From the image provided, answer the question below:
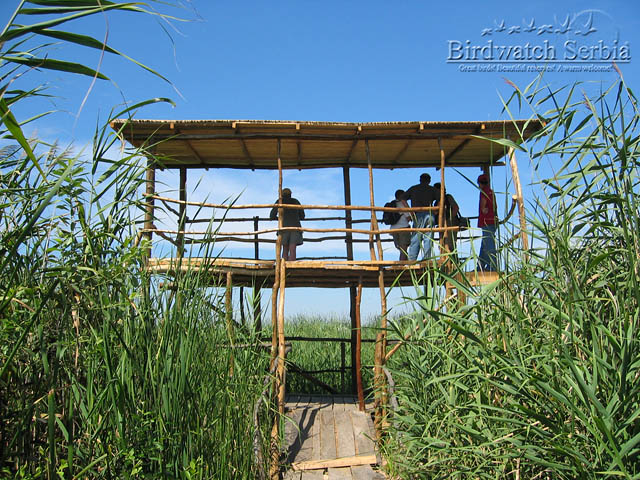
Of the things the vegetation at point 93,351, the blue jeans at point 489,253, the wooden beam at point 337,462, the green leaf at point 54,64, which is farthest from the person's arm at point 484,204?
the green leaf at point 54,64

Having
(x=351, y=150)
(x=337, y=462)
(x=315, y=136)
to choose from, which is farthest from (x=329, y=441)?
(x=351, y=150)

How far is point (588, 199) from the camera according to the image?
3.11m

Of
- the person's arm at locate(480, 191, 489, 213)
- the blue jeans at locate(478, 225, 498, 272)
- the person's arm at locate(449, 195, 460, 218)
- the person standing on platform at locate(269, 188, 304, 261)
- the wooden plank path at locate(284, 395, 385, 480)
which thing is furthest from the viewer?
the person's arm at locate(449, 195, 460, 218)

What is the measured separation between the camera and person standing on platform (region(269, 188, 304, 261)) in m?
9.08

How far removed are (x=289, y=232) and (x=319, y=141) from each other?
1708mm

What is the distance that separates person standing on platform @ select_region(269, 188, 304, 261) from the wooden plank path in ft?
8.47

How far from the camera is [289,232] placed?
29.9 feet

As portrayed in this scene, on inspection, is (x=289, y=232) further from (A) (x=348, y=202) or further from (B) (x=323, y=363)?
(B) (x=323, y=363)

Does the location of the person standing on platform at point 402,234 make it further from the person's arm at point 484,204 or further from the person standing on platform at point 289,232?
the person standing on platform at point 289,232

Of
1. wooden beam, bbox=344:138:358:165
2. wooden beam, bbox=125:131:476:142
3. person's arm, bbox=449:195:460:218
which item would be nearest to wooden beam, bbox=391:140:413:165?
wooden beam, bbox=125:131:476:142

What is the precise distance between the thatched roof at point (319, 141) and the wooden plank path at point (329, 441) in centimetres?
451

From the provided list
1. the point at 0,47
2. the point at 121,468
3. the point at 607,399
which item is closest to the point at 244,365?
the point at 121,468

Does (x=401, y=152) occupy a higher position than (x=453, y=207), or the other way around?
(x=401, y=152)

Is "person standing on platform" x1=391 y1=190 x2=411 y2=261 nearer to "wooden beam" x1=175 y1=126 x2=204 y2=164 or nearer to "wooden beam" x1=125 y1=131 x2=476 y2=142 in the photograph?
"wooden beam" x1=125 y1=131 x2=476 y2=142
